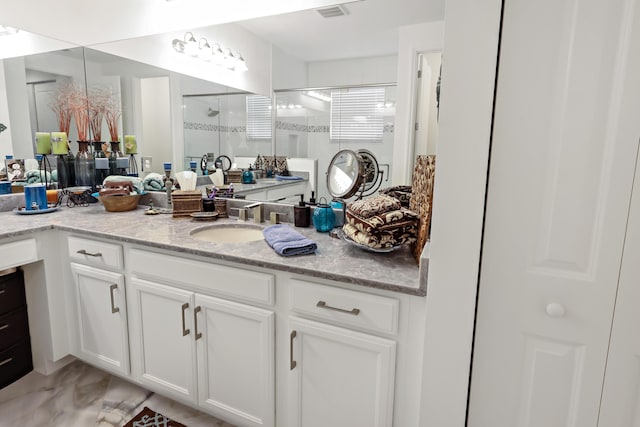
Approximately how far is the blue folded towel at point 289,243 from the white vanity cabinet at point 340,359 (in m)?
0.14

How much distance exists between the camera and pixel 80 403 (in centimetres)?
184

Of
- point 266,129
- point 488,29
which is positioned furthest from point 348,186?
point 488,29

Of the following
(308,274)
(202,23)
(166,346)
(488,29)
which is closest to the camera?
(488,29)

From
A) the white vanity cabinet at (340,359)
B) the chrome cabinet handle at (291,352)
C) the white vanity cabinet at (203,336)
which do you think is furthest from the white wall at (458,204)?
the white vanity cabinet at (203,336)

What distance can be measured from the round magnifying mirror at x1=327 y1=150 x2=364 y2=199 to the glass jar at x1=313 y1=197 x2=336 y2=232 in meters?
0.14

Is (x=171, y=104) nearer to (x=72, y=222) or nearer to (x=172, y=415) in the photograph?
(x=72, y=222)

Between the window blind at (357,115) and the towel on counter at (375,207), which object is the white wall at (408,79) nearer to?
the window blind at (357,115)

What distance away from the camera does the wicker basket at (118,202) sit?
7.48ft

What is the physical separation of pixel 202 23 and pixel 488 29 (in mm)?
1947

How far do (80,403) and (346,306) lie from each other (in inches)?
62.2

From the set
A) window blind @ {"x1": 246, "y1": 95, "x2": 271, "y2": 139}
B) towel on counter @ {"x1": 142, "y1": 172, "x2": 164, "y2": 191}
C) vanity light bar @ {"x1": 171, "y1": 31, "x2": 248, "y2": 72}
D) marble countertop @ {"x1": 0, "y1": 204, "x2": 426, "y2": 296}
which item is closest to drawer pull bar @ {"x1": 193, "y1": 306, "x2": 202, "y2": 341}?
marble countertop @ {"x1": 0, "y1": 204, "x2": 426, "y2": 296}

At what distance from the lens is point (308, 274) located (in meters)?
1.29

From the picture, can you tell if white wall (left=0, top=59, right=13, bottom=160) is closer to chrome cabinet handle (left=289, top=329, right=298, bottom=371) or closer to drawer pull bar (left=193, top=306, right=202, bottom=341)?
drawer pull bar (left=193, top=306, right=202, bottom=341)

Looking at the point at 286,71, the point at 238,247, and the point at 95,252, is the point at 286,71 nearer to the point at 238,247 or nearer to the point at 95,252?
the point at 238,247
